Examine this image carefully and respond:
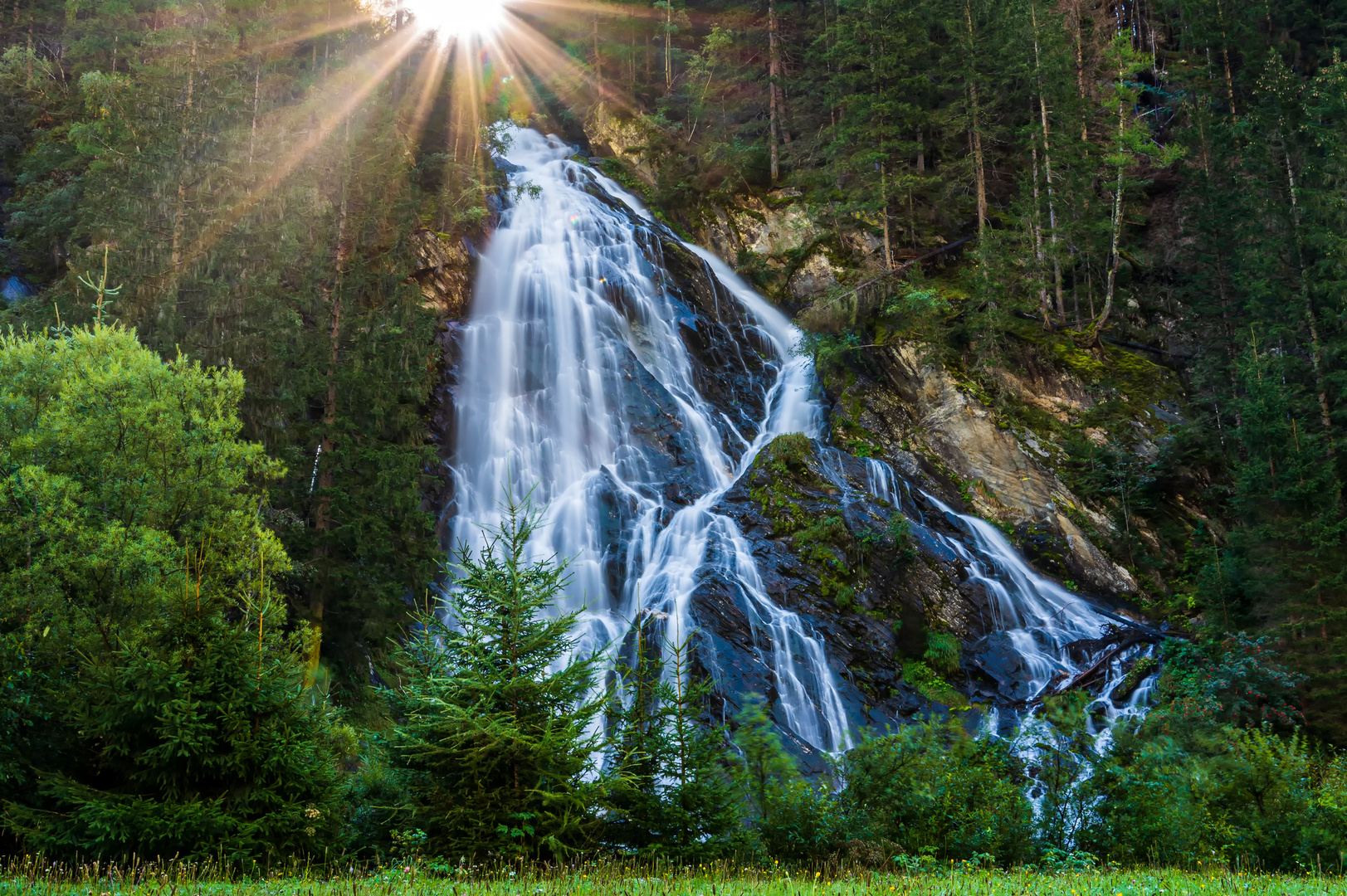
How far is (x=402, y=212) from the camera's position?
26.2 meters

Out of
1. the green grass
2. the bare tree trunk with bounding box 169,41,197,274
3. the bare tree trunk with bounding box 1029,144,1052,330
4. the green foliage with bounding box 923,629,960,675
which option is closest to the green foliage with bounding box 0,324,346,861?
the green grass

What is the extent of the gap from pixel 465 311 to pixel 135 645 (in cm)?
2175

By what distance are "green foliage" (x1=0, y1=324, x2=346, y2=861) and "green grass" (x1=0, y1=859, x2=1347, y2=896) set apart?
18.9 inches

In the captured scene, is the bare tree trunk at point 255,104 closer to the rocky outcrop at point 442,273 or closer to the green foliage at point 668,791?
the rocky outcrop at point 442,273

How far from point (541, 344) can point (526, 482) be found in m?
6.33

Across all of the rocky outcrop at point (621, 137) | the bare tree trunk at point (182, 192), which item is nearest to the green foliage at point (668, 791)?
the bare tree trunk at point (182, 192)

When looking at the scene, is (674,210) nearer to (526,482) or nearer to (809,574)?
(526,482)

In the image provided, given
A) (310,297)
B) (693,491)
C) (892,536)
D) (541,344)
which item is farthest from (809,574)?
(310,297)

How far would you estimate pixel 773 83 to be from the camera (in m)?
37.9

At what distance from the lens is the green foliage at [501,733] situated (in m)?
7.52

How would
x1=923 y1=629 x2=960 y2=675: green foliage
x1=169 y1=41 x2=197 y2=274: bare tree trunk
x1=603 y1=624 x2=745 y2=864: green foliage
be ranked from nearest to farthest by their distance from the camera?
x1=603 y1=624 x2=745 y2=864: green foliage
x1=923 y1=629 x2=960 y2=675: green foliage
x1=169 y1=41 x2=197 y2=274: bare tree trunk

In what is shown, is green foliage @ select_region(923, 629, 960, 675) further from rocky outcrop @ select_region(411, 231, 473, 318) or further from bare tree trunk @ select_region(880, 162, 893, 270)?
rocky outcrop @ select_region(411, 231, 473, 318)

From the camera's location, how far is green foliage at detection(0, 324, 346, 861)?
23.9 feet

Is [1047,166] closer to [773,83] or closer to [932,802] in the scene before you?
[773,83]
